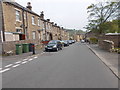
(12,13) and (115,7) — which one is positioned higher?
(115,7)

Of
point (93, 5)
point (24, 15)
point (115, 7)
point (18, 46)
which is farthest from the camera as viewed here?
point (93, 5)

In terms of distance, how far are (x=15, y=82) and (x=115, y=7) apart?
3626 cm

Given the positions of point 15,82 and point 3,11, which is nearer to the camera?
point 15,82

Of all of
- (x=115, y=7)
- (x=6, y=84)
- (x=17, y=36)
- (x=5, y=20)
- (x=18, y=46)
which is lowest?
(x=6, y=84)

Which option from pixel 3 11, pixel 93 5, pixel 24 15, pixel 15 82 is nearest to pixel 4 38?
pixel 3 11

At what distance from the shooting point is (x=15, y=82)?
5207 mm

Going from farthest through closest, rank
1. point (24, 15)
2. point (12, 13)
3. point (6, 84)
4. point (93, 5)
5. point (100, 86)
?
point (93, 5)
point (24, 15)
point (12, 13)
point (6, 84)
point (100, 86)

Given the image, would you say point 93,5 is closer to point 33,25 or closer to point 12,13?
point 33,25

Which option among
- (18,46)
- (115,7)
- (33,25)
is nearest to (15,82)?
(18,46)

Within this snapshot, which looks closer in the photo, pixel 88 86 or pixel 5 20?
pixel 88 86

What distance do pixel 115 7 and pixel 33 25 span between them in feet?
75.2

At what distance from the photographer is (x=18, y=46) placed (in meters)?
14.7

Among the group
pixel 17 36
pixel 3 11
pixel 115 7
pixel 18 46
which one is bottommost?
pixel 18 46

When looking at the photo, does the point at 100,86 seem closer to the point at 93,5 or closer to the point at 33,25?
the point at 33,25
